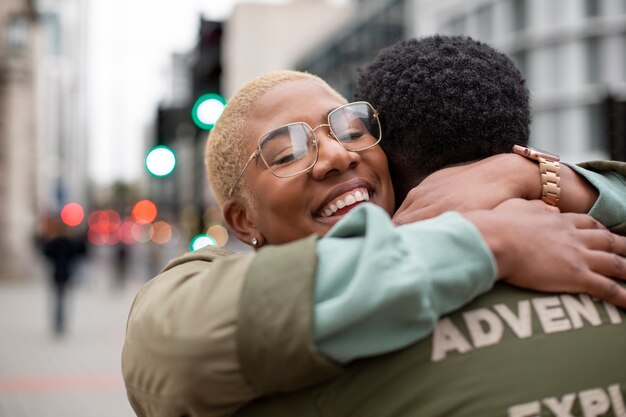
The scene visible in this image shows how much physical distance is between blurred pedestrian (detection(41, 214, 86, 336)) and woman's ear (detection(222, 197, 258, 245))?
12.0 meters

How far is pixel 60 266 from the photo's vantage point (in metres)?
13.6

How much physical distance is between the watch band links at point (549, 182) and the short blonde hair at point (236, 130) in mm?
651

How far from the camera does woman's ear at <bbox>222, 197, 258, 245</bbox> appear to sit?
208cm

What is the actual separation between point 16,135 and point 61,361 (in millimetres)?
16212

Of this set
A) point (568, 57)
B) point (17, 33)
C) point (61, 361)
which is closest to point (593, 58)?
point (568, 57)

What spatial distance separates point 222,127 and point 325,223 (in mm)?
431

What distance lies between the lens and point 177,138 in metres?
8.20

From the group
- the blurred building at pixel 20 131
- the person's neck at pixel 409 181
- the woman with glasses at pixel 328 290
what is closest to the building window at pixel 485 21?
the blurred building at pixel 20 131

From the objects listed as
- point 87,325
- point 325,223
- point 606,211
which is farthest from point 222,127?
point 87,325

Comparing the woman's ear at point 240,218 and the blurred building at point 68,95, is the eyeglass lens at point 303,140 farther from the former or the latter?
the blurred building at point 68,95

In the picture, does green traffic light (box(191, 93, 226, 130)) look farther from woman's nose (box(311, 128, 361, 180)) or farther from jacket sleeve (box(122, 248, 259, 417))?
jacket sleeve (box(122, 248, 259, 417))

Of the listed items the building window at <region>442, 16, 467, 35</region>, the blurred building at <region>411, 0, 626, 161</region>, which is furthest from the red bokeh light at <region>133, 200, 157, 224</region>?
the building window at <region>442, 16, 467, 35</region>

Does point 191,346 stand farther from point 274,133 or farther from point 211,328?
point 274,133

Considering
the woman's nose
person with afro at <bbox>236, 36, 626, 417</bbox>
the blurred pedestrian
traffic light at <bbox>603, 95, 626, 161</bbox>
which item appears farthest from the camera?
the blurred pedestrian
